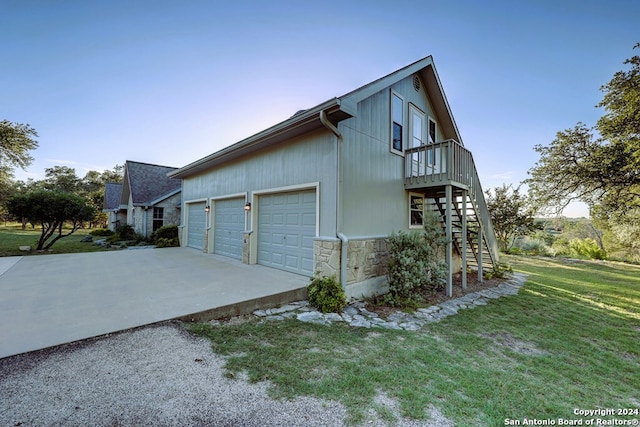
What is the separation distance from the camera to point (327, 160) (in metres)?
5.86

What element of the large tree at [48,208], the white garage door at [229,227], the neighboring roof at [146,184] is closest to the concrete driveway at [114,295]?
the white garage door at [229,227]

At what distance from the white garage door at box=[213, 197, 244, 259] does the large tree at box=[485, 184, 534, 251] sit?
47.6ft

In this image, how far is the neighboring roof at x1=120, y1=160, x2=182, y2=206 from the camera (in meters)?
16.0

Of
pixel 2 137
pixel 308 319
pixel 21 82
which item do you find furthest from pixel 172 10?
pixel 2 137

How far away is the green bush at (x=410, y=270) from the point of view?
19.1ft

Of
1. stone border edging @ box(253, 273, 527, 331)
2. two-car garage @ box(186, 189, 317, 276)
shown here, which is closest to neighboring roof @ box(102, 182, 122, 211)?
two-car garage @ box(186, 189, 317, 276)

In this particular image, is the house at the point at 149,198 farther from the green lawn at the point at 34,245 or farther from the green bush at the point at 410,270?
the green bush at the point at 410,270

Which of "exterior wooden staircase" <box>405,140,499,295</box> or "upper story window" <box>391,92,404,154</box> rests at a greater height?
"upper story window" <box>391,92,404,154</box>

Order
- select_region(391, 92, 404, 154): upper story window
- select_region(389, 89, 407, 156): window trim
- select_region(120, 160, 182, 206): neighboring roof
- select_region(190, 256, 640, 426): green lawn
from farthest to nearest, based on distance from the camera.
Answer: select_region(120, 160, 182, 206): neighboring roof
select_region(391, 92, 404, 154): upper story window
select_region(389, 89, 407, 156): window trim
select_region(190, 256, 640, 426): green lawn

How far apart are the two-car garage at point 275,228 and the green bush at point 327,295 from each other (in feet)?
3.61

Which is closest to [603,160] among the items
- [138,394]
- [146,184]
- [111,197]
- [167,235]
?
[138,394]

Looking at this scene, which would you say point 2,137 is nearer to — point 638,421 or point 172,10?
point 172,10

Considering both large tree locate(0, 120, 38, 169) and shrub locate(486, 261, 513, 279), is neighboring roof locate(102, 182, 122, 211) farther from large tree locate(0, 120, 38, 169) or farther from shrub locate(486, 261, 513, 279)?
shrub locate(486, 261, 513, 279)

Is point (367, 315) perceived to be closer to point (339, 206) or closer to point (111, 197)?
point (339, 206)
